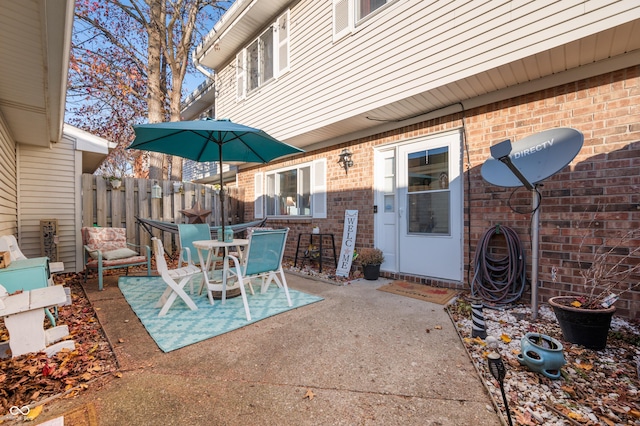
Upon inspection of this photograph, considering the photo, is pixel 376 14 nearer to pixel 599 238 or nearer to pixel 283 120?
pixel 283 120

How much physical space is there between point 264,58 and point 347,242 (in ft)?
15.2

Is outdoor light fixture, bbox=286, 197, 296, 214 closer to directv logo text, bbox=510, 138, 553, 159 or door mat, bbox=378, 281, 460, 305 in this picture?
door mat, bbox=378, 281, 460, 305

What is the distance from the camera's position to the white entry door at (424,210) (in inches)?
154

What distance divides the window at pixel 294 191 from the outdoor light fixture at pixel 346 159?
22.2 inches

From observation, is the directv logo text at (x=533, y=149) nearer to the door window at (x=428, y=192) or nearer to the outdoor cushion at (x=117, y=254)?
the door window at (x=428, y=192)

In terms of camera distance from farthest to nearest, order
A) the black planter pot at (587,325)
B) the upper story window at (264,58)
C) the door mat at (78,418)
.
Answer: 1. the upper story window at (264,58)
2. the black planter pot at (587,325)
3. the door mat at (78,418)

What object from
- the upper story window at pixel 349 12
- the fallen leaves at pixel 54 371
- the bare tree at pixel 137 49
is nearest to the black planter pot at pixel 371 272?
the fallen leaves at pixel 54 371

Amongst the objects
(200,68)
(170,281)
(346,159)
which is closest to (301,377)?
(170,281)

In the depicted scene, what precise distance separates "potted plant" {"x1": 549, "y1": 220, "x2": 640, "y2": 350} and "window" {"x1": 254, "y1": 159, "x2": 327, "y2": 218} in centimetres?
388

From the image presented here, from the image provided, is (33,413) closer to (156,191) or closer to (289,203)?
(156,191)

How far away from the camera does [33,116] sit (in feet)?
11.2

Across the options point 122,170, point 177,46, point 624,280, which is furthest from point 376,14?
point 122,170

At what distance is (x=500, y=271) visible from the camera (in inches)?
134

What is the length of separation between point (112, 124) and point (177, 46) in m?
5.22
